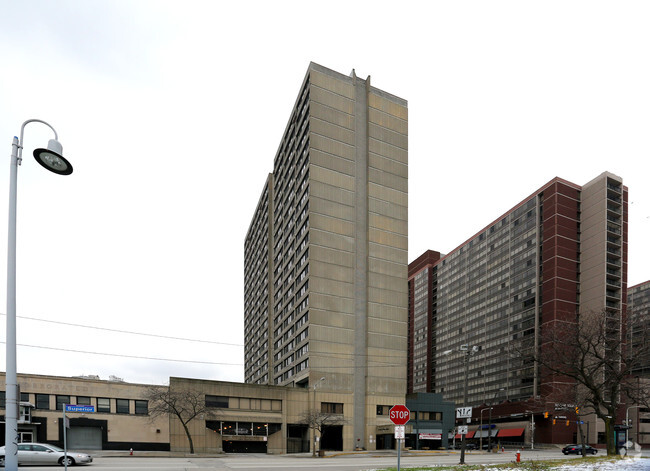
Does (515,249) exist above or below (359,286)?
above

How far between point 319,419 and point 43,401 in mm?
32751

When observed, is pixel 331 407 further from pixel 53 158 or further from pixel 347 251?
pixel 53 158

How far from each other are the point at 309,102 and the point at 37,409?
57098 mm

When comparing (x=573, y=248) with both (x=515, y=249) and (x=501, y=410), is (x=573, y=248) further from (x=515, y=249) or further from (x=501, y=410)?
(x=501, y=410)

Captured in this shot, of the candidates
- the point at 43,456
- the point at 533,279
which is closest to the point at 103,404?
the point at 43,456

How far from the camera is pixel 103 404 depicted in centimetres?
5569

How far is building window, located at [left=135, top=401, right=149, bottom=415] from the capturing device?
187ft

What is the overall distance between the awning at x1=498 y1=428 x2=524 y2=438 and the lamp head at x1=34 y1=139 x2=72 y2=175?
116m

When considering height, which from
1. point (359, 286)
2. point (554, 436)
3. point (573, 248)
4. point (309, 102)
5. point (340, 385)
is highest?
point (309, 102)

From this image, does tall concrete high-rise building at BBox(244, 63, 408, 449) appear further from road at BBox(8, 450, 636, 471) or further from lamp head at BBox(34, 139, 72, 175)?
lamp head at BBox(34, 139, 72, 175)

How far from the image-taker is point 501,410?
11662 centimetres

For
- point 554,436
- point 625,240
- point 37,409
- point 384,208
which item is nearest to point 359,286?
point 384,208

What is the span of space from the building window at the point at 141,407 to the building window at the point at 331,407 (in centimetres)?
2472

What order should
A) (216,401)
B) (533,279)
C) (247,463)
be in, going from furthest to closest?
(533,279), (216,401), (247,463)
